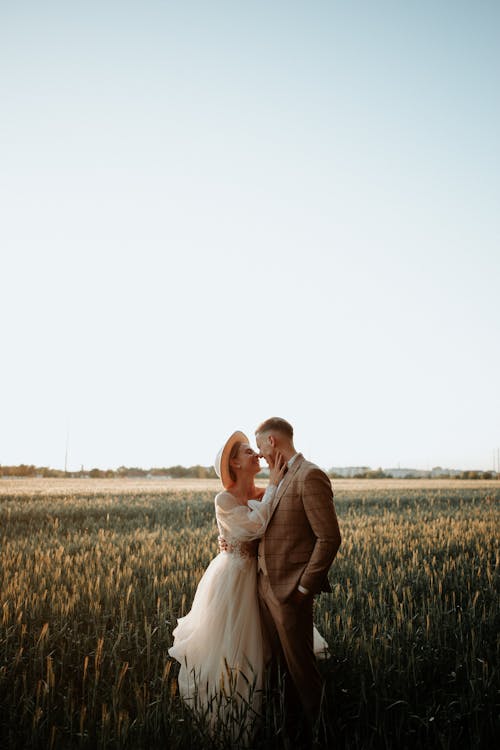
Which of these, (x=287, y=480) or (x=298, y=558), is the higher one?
(x=287, y=480)

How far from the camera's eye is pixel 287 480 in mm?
3570

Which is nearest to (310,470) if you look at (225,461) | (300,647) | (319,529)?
(319,529)

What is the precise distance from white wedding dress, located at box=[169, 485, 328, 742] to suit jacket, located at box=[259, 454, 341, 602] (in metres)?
0.18

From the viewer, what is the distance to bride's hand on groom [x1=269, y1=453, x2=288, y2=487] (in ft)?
11.9

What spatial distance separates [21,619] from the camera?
559cm

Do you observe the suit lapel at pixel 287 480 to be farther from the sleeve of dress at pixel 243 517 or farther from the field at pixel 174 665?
the field at pixel 174 665

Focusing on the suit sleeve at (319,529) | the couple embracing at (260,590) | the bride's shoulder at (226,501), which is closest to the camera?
the suit sleeve at (319,529)

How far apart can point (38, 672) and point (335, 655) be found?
106 inches


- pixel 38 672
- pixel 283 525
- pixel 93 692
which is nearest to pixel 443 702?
pixel 283 525

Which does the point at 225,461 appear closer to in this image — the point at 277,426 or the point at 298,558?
the point at 277,426

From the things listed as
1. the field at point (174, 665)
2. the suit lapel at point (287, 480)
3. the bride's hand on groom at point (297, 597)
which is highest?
the suit lapel at point (287, 480)

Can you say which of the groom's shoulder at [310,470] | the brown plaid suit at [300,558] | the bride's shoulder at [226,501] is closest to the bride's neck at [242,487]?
the bride's shoulder at [226,501]

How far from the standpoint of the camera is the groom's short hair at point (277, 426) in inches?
145

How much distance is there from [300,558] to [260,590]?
54 centimetres
